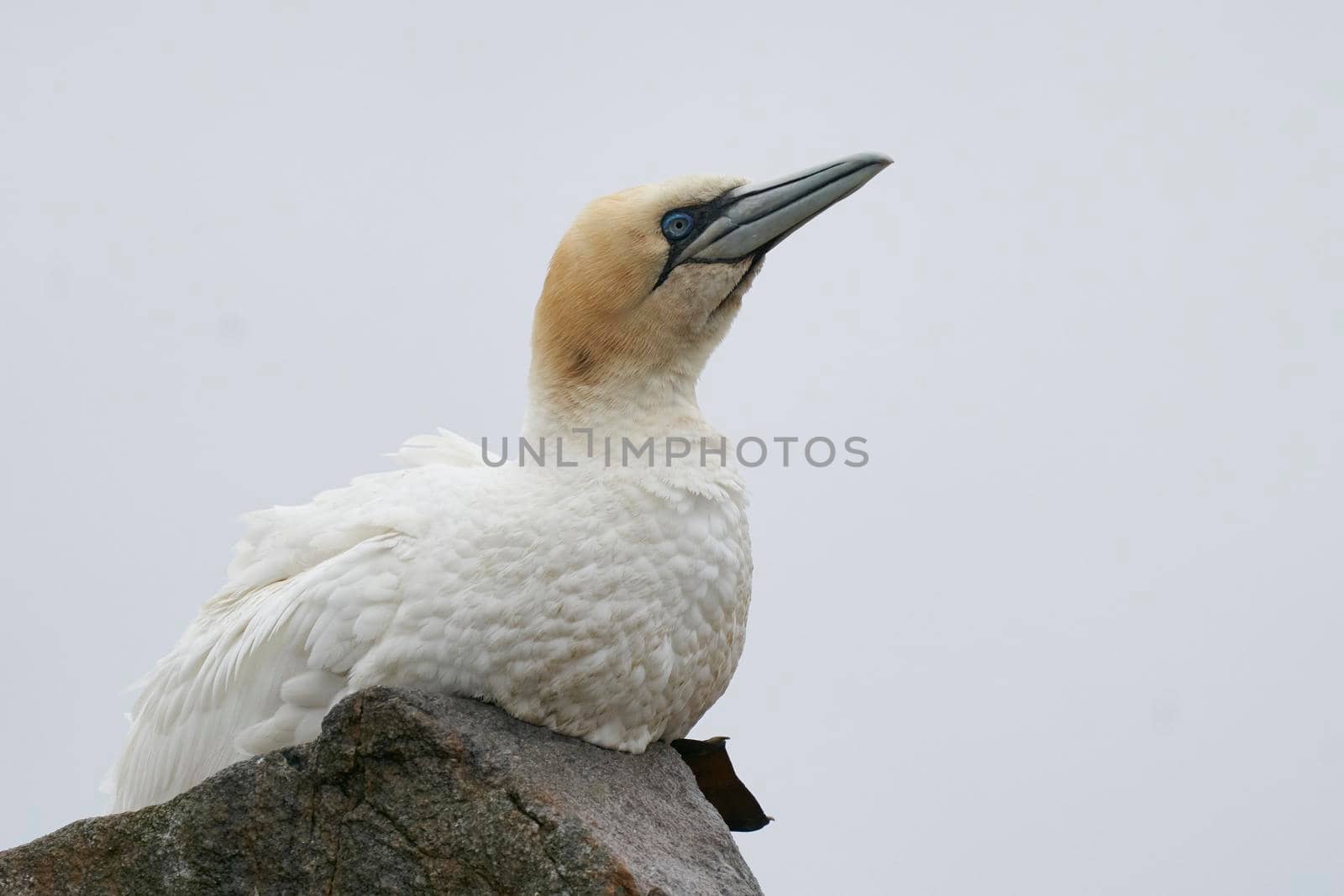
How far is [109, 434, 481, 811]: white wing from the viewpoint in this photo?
19.7ft

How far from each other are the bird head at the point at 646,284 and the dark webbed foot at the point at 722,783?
1430 mm

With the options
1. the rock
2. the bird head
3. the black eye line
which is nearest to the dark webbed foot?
the rock

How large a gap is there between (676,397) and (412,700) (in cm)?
151

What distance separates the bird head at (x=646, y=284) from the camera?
6.28m

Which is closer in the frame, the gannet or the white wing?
the gannet

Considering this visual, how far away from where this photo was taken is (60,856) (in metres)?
5.75

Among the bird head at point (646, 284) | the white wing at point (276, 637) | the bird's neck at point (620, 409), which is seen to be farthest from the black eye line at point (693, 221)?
the white wing at point (276, 637)

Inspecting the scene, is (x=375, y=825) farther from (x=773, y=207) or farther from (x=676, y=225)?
(x=773, y=207)

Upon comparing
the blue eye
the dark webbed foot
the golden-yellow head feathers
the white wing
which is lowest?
the dark webbed foot

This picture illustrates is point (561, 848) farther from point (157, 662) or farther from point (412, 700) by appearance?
point (157, 662)

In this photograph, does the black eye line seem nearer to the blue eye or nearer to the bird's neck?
the blue eye

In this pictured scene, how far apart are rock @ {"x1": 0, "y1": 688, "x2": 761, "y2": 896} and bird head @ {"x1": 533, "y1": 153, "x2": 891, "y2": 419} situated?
1302 mm

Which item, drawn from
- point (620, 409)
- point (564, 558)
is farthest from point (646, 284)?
point (564, 558)

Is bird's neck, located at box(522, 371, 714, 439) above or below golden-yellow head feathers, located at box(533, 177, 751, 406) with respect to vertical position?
below
